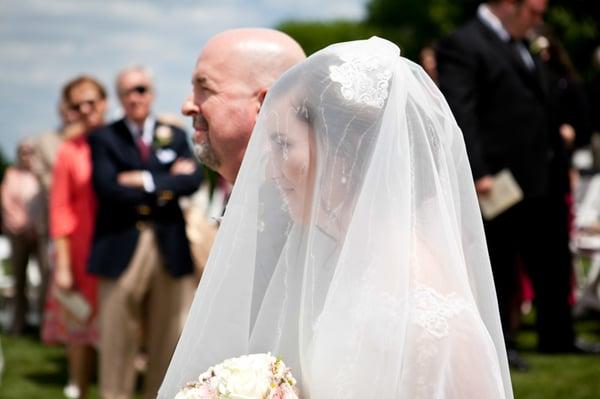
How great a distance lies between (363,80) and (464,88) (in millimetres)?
4514

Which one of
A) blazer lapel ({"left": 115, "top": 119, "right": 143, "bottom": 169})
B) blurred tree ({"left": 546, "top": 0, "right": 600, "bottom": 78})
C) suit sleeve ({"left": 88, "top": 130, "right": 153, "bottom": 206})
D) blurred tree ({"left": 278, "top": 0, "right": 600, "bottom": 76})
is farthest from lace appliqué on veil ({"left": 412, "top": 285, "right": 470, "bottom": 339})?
blurred tree ({"left": 546, "top": 0, "right": 600, "bottom": 78})

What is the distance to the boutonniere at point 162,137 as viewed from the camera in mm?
6617

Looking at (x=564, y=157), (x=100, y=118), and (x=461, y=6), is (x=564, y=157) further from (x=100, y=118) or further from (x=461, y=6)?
(x=461, y=6)

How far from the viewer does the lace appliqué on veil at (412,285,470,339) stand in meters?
2.21

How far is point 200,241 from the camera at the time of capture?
449 cm

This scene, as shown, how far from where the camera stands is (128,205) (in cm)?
641

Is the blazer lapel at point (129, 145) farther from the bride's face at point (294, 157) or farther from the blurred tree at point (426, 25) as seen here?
the blurred tree at point (426, 25)

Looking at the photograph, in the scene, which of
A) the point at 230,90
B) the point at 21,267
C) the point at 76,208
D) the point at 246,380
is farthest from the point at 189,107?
the point at 21,267

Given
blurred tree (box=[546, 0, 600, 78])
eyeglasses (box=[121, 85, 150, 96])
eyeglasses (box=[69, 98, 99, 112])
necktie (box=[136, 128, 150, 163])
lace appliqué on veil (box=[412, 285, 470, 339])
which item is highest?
lace appliqué on veil (box=[412, 285, 470, 339])

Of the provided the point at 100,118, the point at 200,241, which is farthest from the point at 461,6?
the point at 200,241

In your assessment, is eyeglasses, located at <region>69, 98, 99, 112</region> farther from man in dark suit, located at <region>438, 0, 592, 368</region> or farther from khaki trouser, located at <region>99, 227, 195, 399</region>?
man in dark suit, located at <region>438, 0, 592, 368</region>

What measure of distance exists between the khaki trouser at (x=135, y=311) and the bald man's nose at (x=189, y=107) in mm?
3361

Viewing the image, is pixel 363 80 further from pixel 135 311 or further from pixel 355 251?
pixel 135 311

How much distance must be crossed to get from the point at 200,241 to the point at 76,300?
3.14 m
